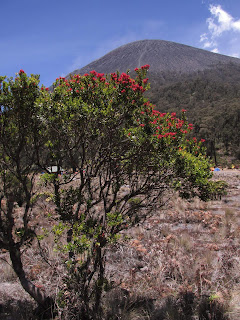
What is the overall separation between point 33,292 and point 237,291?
2.99 meters

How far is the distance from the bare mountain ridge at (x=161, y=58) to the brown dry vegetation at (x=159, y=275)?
506 ft

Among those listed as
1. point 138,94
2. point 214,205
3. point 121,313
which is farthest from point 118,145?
point 214,205

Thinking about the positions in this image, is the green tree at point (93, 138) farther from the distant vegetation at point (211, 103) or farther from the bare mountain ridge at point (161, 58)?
the bare mountain ridge at point (161, 58)

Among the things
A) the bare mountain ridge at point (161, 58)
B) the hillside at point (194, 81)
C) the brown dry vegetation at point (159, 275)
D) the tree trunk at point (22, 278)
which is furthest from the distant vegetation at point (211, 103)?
the tree trunk at point (22, 278)

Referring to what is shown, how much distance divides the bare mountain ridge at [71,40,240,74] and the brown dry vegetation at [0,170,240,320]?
154 metres

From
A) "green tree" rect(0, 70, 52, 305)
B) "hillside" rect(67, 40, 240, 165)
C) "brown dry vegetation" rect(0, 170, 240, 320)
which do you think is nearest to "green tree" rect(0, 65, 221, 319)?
"green tree" rect(0, 70, 52, 305)

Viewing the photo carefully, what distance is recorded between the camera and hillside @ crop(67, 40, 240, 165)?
4969cm

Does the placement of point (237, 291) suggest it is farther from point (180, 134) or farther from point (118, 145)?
point (118, 145)

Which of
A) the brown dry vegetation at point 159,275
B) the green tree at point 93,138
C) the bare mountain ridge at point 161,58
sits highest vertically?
the bare mountain ridge at point 161,58

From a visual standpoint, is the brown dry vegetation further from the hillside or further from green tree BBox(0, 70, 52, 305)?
the hillside

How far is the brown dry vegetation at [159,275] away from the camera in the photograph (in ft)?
11.4

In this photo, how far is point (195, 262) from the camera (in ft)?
15.2

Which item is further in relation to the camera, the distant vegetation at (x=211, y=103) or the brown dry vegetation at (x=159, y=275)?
the distant vegetation at (x=211, y=103)

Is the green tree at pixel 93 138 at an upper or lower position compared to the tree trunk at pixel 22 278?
upper
